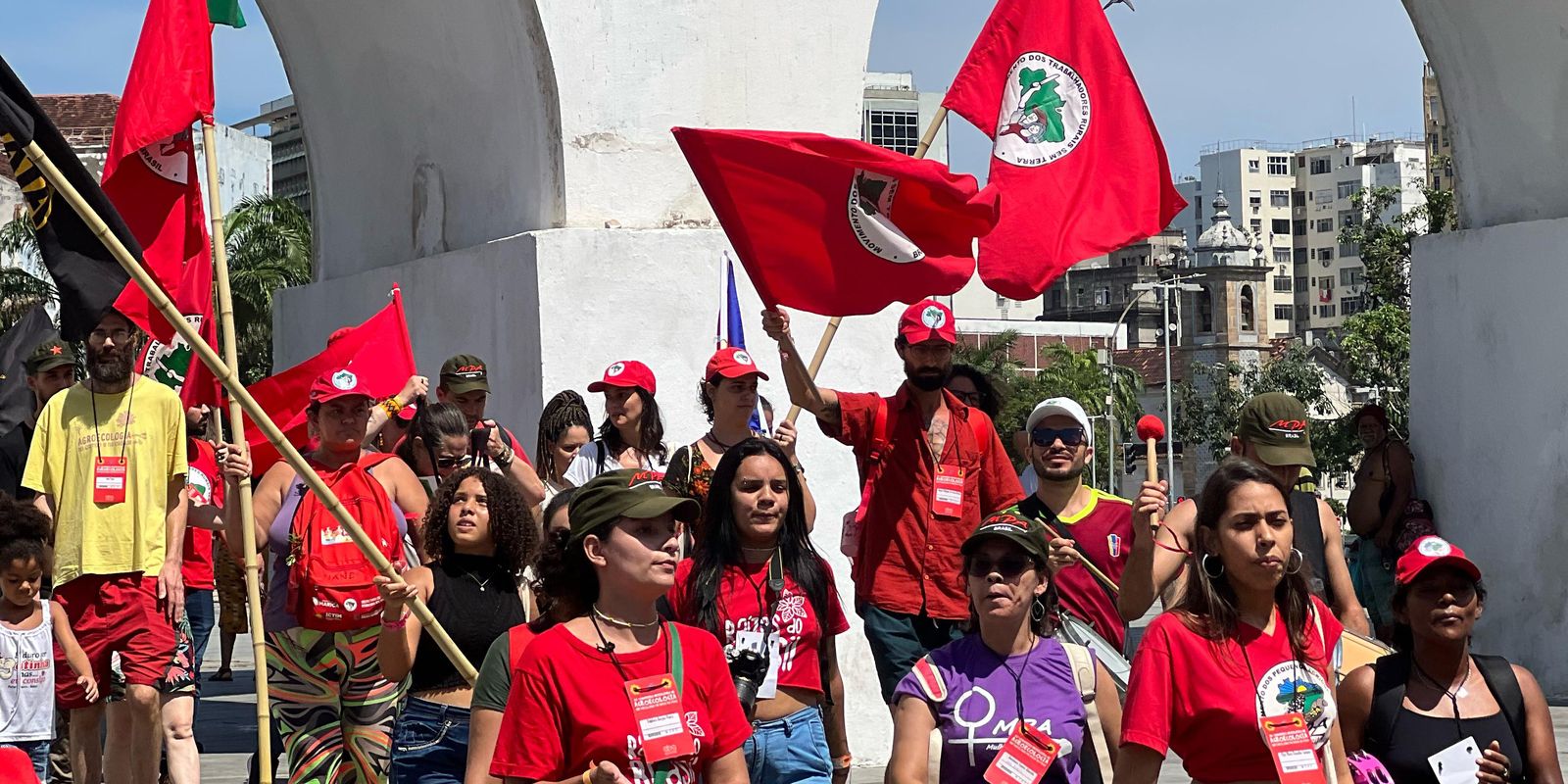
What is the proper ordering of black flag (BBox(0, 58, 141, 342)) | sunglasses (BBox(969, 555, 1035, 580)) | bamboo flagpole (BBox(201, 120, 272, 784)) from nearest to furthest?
1. sunglasses (BBox(969, 555, 1035, 580))
2. bamboo flagpole (BBox(201, 120, 272, 784))
3. black flag (BBox(0, 58, 141, 342))

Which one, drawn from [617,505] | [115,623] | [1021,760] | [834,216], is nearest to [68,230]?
[115,623]

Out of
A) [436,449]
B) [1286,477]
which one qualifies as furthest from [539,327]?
[1286,477]

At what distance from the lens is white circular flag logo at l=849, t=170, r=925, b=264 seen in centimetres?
767

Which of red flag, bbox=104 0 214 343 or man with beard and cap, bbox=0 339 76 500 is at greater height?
red flag, bbox=104 0 214 343

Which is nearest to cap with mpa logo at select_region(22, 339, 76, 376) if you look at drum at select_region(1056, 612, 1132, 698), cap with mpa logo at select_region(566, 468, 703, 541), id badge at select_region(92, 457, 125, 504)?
id badge at select_region(92, 457, 125, 504)

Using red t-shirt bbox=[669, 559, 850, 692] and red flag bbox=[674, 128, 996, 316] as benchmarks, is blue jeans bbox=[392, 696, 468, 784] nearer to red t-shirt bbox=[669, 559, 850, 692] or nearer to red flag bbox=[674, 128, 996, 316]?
red t-shirt bbox=[669, 559, 850, 692]

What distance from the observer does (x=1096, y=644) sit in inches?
266

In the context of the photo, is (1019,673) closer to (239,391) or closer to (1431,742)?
(1431,742)

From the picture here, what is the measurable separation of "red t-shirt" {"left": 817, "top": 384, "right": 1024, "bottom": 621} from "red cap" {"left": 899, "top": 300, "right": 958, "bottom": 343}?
253mm

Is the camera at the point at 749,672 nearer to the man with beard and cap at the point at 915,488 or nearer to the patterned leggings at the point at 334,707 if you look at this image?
the man with beard and cap at the point at 915,488

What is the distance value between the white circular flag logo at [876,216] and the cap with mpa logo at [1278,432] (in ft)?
4.42

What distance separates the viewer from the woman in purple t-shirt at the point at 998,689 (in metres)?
5.11

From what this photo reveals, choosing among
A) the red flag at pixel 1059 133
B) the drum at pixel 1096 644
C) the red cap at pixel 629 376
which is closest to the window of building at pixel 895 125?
the red cap at pixel 629 376

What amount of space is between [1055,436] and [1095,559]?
434 mm
